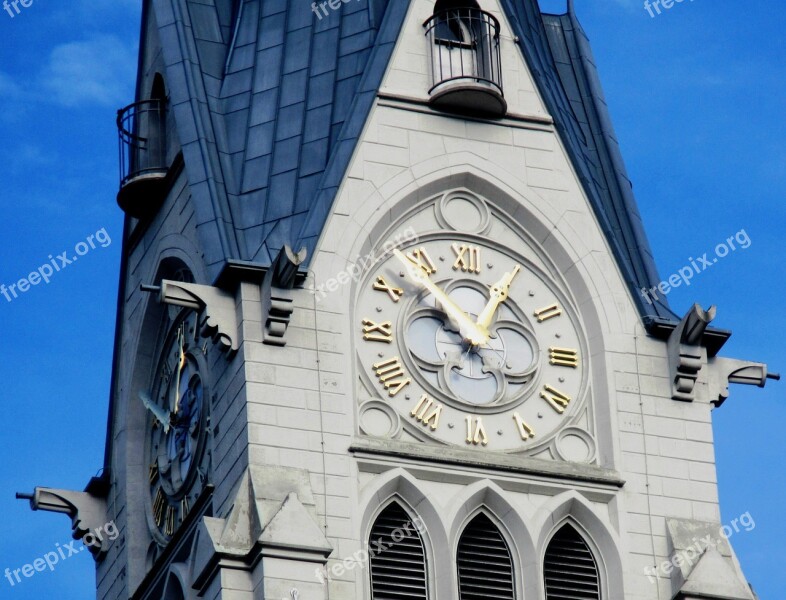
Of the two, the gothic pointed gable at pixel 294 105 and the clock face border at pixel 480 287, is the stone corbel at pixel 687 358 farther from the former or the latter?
the gothic pointed gable at pixel 294 105

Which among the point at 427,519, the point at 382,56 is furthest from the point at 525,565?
the point at 382,56

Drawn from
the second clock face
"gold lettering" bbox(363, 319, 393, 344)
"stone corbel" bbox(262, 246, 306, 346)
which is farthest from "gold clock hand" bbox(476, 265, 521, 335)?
"stone corbel" bbox(262, 246, 306, 346)

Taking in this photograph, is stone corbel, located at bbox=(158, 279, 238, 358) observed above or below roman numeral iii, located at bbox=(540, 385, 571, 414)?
above

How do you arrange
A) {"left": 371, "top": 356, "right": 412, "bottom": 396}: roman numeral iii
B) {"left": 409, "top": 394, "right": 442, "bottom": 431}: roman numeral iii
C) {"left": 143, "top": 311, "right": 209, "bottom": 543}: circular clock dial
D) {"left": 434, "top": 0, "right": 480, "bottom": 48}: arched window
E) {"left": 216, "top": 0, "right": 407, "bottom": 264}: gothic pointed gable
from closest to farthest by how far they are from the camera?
{"left": 409, "top": 394, "right": 442, "bottom": 431}: roman numeral iii
{"left": 371, "top": 356, "right": 412, "bottom": 396}: roman numeral iii
{"left": 143, "top": 311, "right": 209, "bottom": 543}: circular clock dial
{"left": 216, "top": 0, "right": 407, "bottom": 264}: gothic pointed gable
{"left": 434, "top": 0, "right": 480, "bottom": 48}: arched window

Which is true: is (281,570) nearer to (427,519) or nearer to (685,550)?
(427,519)

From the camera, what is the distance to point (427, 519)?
4188cm

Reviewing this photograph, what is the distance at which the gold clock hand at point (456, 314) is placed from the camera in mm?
43500

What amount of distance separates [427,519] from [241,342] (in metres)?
3.37

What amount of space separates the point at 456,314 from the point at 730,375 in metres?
3.91

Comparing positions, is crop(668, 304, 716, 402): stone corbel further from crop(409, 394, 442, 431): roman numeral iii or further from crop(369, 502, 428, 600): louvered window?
crop(369, 502, 428, 600): louvered window

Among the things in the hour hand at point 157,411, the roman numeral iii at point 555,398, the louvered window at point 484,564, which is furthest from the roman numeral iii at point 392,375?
the hour hand at point 157,411

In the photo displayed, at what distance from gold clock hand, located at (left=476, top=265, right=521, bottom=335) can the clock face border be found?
12cm

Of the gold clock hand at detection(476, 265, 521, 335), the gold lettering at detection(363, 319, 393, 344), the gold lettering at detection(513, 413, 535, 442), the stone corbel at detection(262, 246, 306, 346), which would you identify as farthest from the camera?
the gold clock hand at detection(476, 265, 521, 335)

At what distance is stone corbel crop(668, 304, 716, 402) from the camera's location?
43719 mm
